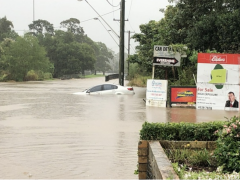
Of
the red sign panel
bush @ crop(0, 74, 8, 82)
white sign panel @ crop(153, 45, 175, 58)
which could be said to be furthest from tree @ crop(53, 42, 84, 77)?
the red sign panel

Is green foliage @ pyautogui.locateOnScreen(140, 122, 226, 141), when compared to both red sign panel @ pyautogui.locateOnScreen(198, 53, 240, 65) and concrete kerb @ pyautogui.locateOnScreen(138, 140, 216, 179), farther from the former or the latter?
red sign panel @ pyautogui.locateOnScreen(198, 53, 240, 65)

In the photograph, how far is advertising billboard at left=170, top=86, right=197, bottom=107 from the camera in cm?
1750

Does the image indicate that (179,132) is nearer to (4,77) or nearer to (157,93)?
(157,93)

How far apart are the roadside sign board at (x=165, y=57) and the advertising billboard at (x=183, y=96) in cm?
201

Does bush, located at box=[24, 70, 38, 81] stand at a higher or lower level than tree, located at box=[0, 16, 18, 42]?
lower

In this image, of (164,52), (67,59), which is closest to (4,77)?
(67,59)

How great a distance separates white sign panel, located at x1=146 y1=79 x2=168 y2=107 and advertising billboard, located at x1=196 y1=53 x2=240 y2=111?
181 centimetres

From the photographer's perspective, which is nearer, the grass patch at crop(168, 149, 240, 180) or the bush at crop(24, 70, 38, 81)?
the grass patch at crop(168, 149, 240, 180)

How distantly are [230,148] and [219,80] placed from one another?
1236 centimetres

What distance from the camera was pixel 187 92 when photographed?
57.6ft

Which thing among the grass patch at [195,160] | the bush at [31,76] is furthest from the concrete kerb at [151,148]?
the bush at [31,76]

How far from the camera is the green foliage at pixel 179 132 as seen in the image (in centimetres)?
632

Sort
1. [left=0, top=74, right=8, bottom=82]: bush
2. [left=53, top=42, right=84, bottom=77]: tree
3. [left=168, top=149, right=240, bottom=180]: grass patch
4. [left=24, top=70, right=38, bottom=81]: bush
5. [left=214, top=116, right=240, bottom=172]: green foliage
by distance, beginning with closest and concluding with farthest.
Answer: [left=214, top=116, right=240, bottom=172]: green foliage
[left=168, top=149, right=240, bottom=180]: grass patch
[left=0, top=74, right=8, bottom=82]: bush
[left=24, top=70, right=38, bottom=81]: bush
[left=53, top=42, right=84, bottom=77]: tree

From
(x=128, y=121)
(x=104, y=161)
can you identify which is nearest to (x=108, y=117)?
(x=128, y=121)
